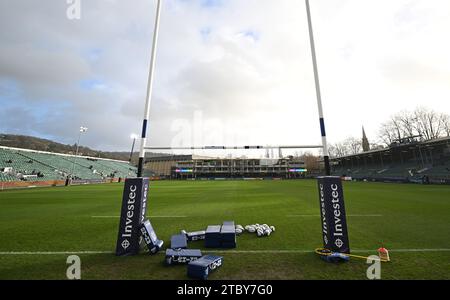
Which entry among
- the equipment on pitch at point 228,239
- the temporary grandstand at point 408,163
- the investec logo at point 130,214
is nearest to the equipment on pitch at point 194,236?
the equipment on pitch at point 228,239

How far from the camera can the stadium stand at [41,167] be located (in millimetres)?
28891

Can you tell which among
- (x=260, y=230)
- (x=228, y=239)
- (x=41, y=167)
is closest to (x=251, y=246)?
(x=228, y=239)

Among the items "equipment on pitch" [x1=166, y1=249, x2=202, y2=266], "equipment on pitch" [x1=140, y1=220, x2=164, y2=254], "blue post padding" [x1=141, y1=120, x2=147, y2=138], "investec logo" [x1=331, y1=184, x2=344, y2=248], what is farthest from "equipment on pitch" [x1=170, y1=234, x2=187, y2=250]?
"investec logo" [x1=331, y1=184, x2=344, y2=248]

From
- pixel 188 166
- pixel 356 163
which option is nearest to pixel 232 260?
pixel 356 163

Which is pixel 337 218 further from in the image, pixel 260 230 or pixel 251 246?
pixel 260 230

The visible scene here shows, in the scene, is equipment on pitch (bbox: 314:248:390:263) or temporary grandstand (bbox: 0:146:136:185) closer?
equipment on pitch (bbox: 314:248:390:263)

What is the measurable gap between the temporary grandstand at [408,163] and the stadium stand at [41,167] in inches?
2116

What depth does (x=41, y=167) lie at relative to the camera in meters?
33.8

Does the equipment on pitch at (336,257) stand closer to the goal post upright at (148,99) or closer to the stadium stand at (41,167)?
the goal post upright at (148,99)

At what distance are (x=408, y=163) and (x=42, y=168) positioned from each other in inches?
2505

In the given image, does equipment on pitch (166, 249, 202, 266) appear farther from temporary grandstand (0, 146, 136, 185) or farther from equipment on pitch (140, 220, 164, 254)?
temporary grandstand (0, 146, 136, 185)

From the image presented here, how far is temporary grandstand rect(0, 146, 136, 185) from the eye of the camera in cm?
2872

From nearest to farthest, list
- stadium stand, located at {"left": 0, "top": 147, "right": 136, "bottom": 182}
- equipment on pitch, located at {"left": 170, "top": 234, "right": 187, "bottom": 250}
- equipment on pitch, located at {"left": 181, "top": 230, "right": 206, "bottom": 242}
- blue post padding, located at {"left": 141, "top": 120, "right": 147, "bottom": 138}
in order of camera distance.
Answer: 1. equipment on pitch, located at {"left": 170, "top": 234, "right": 187, "bottom": 250}
2. blue post padding, located at {"left": 141, "top": 120, "right": 147, "bottom": 138}
3. equipment on pitch, located at {"left": 181, "top": 230, "right": 206, "bottom": 242}
4. stadium stand, located at {"left": 0, "top": 147, "right": 136, "bottom": 182}
